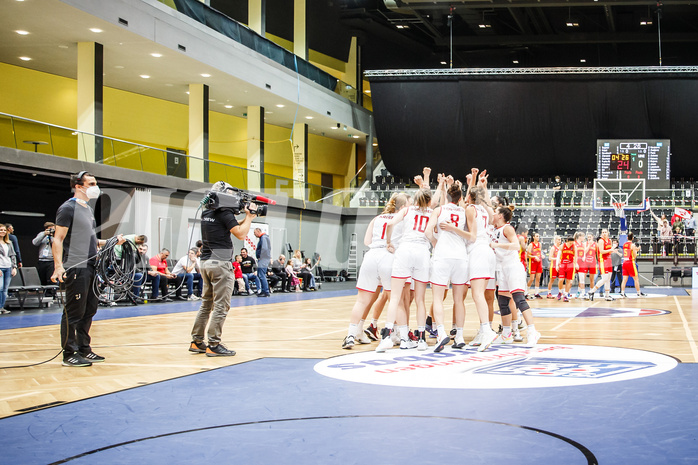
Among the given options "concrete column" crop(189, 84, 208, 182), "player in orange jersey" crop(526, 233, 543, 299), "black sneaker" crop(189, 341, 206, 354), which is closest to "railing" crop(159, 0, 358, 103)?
"concrete column" crop(189, 84, 208, 182)

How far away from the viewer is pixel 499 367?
6.13m

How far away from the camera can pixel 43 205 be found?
62.6 ft

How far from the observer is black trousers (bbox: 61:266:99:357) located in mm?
6500

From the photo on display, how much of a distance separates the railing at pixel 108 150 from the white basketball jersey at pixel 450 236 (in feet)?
36.2

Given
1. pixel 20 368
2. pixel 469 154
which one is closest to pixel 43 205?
pixel 20 368

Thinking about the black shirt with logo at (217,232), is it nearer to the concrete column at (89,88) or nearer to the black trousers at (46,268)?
the black trousers at (46,268)

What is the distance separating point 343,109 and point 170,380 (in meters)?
27.5

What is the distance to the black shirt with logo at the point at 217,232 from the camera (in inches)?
277

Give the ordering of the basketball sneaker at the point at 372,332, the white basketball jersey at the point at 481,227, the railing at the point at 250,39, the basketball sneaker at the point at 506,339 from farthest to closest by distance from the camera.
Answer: the railing at the point at 250,39
the basketball sneaker at the point at 372,332
the basketball sneaker at the point at 506,339
the white basketball jersey at the point at 481,227

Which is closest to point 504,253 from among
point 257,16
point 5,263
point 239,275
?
point 5,263

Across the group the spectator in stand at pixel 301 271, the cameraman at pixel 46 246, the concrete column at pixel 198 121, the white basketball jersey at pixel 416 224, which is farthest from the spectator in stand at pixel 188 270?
the white basketball jersey at pixel 416 224

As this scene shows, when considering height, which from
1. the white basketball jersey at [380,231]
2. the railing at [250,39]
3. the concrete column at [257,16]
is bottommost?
the white basketball jersey at [380,231]

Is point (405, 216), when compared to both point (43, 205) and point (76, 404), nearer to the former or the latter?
point (76, 404)

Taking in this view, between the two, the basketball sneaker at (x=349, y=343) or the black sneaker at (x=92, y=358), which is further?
the basketball sneaker at (x=349, y=343)
